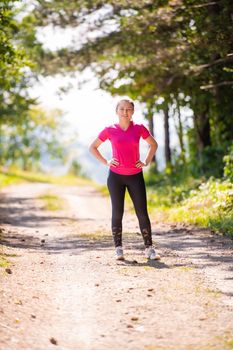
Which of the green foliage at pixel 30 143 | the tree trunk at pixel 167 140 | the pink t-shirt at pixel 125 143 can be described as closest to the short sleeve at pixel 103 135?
the pink t-shirt at pixel 125 143

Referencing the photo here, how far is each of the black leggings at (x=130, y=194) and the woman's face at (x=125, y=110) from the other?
88cm

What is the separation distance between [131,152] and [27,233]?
239 inches

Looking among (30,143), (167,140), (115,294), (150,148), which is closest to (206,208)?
(150,148)

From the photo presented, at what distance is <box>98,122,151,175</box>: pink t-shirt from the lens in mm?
9195

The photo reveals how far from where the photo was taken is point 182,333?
5785mm

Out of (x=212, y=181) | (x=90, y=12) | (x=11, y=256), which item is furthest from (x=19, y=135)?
(x=11, y=256)

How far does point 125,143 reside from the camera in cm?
919

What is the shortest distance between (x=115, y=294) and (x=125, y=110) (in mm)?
3099

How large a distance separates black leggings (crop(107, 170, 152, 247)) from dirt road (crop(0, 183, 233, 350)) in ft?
1.64

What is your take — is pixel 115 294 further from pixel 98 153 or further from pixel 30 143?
pixel 30 143

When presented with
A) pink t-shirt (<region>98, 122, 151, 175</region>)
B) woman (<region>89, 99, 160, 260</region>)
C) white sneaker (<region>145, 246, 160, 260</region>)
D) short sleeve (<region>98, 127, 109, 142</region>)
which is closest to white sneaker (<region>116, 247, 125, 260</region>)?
woman (<region>89, 99, 160, 260</region>)

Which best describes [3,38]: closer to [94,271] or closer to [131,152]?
[131,152]

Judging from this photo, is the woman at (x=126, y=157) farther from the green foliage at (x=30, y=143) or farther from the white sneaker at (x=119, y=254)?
the green foliage at (x=30, y=143)

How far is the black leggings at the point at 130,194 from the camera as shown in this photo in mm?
9453
